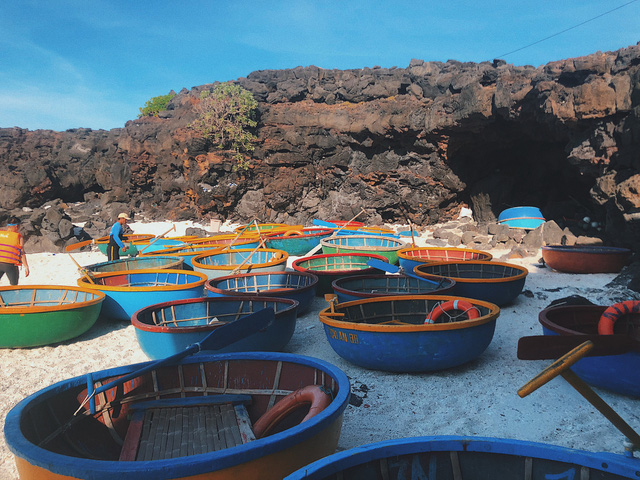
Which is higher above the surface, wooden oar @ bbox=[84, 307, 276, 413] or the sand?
wooden oar @ bbox=[84, 307, 276, 413]

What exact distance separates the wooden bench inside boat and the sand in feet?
3.12

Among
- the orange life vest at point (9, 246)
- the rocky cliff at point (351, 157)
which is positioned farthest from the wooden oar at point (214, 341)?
the rocky cliff at point (351, 157)

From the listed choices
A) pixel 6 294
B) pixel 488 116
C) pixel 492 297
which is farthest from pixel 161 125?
pixel 492 297

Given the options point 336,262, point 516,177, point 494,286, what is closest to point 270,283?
point 336,262

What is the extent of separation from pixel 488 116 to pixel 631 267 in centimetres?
827

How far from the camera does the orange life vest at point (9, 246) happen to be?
25.4 ft

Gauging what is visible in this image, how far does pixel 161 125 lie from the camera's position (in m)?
26.1

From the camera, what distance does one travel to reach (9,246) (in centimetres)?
777

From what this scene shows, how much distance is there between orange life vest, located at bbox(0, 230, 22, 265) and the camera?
773 centimetres

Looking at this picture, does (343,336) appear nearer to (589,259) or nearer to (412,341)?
(412,341)

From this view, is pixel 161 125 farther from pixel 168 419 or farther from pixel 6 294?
pixel 168 419

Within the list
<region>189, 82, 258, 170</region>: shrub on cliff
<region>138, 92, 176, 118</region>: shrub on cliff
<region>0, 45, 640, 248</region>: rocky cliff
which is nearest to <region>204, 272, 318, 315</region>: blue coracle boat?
<region>0, 45, 640, 248</region>: rocky cliff

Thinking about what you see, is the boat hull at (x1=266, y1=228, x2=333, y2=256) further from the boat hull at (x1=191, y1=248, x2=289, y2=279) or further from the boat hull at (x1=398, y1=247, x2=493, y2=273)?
the boat hull at (x1=398, y1=247, x2=493, y2=273)

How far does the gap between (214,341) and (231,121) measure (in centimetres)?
1954
